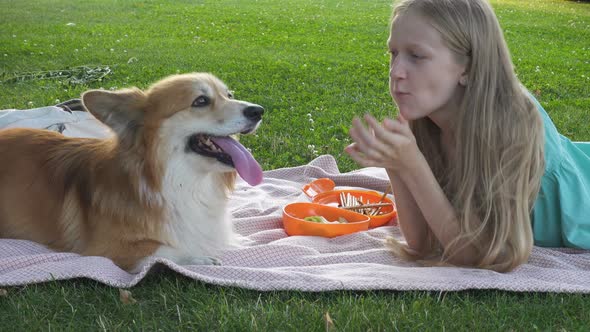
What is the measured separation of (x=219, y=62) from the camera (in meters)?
9.26

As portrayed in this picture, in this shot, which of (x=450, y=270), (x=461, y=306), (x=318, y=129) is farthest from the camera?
(x=318, y=129)

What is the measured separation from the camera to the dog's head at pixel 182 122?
329 centimetres

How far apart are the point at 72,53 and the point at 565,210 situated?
8150mm

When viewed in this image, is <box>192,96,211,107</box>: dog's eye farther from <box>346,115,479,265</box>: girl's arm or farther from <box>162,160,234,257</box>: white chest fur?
<box>346,115,479,265</box>: girl's arm

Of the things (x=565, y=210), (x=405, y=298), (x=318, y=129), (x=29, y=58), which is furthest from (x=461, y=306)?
(x=29, y=58)

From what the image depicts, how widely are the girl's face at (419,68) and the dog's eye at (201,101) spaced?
1.01 m

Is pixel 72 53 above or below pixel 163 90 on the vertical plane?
below

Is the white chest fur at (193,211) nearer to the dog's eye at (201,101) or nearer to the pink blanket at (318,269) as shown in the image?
the pink blanket at (318,269)

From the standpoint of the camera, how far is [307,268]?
3152mm

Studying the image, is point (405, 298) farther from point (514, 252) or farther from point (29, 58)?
point (29, 58)

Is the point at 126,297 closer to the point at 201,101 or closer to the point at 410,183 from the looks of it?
the point at 201,101

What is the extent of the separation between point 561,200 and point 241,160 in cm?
170

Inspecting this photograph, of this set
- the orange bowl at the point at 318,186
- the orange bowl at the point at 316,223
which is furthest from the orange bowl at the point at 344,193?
the orange bowl at the point at 316,223

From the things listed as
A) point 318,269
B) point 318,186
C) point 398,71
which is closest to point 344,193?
point 318,186
